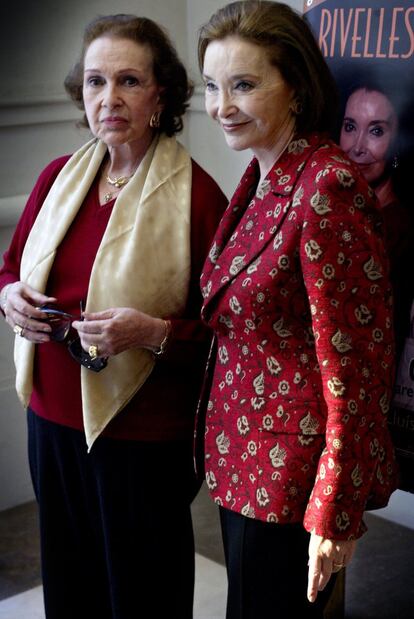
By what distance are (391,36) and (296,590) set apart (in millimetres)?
1176

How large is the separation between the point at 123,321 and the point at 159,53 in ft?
1.94

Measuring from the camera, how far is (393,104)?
87.5 inches

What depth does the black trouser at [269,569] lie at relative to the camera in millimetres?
1790

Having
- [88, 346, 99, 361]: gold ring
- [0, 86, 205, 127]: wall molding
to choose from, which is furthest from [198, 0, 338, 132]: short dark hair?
[0, 86, 205, 127]: wall molding

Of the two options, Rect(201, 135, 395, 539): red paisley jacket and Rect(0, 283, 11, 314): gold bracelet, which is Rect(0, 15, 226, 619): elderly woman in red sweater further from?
Rect(201, 135, 395, 539): red paisley jacket

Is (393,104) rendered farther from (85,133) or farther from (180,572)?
(85,133)

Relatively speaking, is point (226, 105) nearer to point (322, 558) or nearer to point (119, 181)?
point (119, 181)

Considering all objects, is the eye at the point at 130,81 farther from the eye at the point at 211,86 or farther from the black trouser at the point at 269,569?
the black trouser at the point at 269,569

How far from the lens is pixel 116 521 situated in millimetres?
2191

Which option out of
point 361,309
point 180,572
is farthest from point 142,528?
point 361,309

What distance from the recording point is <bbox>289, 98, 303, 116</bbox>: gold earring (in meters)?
1.78

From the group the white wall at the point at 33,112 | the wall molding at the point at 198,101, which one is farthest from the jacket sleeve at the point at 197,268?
the wall molding at the point at 198,101

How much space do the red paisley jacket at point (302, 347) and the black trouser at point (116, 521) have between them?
314mm

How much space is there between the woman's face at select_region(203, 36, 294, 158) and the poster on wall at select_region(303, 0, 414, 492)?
510 mm
